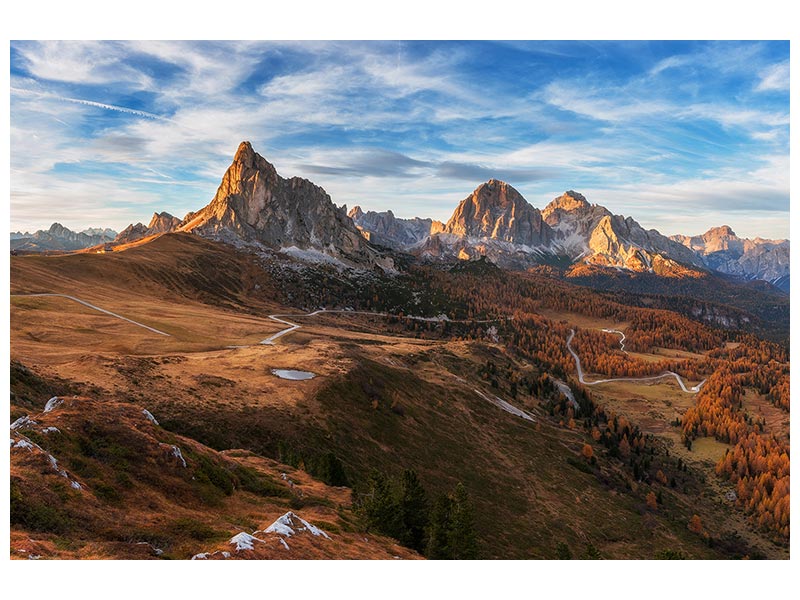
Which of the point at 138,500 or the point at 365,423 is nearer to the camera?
the point at 138,500

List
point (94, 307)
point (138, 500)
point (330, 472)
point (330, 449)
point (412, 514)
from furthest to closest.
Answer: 1. point (94, 307)
2. point (330, 449)
3. point (330, 472)
4. point (412, 514)
5. point (138, 500)

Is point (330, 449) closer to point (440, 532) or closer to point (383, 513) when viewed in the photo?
point (383, 513)

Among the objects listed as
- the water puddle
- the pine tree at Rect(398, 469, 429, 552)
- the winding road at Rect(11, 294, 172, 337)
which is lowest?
the pine tree at Rect(398, 469, 429, 552)

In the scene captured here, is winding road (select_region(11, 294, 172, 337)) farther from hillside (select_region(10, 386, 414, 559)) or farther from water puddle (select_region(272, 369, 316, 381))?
hillside (select_region(10, 386, 414, 559))

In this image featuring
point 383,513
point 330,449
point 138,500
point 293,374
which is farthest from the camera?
point 293,374

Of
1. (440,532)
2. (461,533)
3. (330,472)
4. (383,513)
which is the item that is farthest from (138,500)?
(330,472)

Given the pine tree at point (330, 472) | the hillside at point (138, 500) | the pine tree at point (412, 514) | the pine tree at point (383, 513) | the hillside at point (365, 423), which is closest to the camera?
the hillside at point (138, 500)

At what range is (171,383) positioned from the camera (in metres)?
54.2

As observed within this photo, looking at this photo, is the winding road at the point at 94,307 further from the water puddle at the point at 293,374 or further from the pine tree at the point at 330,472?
the pine tree at the point at 330,472

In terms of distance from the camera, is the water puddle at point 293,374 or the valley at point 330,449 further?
the water puddle at point 293,374

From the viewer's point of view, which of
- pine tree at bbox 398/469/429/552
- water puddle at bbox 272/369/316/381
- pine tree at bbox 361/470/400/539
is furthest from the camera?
water puddle at bbox 272/369/316/381

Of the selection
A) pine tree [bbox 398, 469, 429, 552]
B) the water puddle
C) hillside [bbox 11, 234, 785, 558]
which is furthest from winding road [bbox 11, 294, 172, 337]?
pine tree [bbox 398, 469, 429, 552]

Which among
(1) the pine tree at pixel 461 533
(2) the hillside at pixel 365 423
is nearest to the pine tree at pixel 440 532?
(1) the pine tree at pixel 461 533

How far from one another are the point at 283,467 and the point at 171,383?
21618 millimetres
